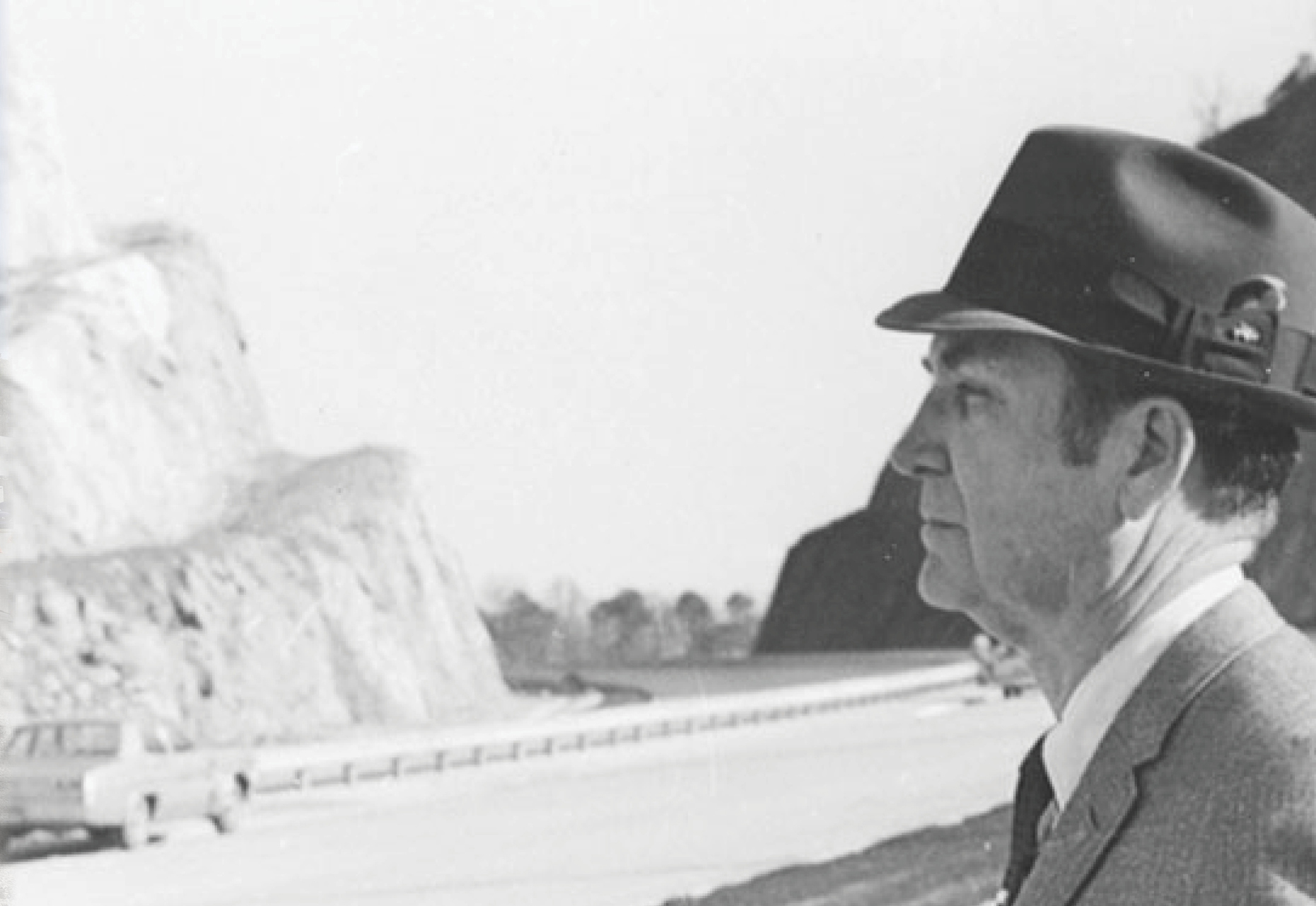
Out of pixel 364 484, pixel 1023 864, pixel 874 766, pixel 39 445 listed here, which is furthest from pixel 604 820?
pixel 364 484

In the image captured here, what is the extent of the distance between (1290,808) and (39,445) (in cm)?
4274

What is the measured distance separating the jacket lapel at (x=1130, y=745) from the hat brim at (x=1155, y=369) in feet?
0.66

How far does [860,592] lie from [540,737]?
63700 millimetres

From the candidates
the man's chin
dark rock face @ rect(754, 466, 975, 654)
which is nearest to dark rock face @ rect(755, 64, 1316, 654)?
dark rock face @ rect(754, 466, 975, 654)

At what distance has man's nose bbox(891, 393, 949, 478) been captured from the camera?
9.07ft

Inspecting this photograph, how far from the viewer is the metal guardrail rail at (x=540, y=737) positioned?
26875 mm

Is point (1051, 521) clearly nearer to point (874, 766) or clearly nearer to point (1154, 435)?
point (1154, 435)

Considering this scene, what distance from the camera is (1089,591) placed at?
274 centimetres

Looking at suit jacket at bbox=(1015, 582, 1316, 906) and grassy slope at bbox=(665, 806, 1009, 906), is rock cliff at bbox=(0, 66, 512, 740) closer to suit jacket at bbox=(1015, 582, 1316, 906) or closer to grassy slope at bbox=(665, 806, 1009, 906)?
grassy slope at bbox=(665, 806, 1009, 906)

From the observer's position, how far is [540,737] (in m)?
32.8

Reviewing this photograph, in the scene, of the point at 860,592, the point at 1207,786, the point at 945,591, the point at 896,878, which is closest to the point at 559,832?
the point at 896,878

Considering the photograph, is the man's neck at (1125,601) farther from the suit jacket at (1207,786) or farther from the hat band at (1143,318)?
the hat band at (1143,318)

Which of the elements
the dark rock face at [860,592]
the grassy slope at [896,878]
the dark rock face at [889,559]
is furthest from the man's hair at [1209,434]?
the dark rock face at [860,592]

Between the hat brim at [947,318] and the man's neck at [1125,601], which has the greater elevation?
the hat brim at [947,318]
